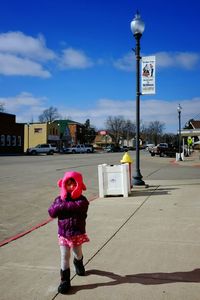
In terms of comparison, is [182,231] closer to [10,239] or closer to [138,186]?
[10,239]

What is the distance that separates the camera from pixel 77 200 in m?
4.71

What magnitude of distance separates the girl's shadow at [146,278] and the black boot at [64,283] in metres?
0.07

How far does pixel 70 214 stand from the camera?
4.67 meters

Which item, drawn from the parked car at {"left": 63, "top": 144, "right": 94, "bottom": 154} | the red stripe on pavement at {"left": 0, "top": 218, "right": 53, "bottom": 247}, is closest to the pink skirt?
the red stripe on pavement at {"left": 0, "top": 218, "right": 53, "bottom": 247}

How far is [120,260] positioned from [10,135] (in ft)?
203

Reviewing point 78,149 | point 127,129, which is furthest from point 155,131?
point 78,149

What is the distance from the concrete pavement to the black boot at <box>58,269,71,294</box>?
0.06 metres

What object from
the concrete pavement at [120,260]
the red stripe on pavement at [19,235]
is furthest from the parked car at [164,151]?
the red stripe on pavement at [19,235]

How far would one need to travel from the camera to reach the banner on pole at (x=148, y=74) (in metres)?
13.9

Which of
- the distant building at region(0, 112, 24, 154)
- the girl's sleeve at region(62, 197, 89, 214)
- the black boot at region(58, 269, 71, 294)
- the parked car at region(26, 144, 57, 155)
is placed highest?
the distant building at region(0, 112, 24, 154)

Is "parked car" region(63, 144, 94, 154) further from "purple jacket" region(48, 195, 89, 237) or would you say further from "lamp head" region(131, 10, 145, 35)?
"purple jacket" region(48, 195, 89, 237)

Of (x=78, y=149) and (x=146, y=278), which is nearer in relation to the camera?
(x=146, y=278)

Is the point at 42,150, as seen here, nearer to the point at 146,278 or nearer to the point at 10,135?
the point at 10,135

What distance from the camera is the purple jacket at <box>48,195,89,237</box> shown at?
465 centimetres
